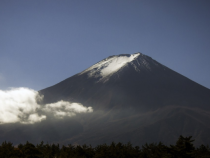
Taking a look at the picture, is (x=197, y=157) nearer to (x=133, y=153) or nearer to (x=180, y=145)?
(x=180, y=145)

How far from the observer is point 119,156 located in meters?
53.1

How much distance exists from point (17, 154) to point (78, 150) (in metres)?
10.8

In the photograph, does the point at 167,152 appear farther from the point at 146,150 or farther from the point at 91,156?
the point at 91,156

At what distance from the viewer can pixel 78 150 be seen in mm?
57344

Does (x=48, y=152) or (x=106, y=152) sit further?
(x=48, y=152)

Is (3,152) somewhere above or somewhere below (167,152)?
above

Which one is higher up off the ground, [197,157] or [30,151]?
[30,151]

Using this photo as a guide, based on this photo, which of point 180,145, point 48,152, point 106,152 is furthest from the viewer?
point 48,152

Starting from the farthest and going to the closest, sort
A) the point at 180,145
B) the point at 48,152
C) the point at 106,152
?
the point at 48,152
the point at 106,152
the point at 180,145

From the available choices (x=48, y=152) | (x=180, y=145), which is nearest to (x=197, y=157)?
(x=180, y=145)

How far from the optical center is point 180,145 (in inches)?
1467

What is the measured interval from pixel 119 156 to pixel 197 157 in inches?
685

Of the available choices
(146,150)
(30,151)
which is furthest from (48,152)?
(146,150)

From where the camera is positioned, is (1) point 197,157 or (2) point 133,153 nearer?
(1) point 197,157
